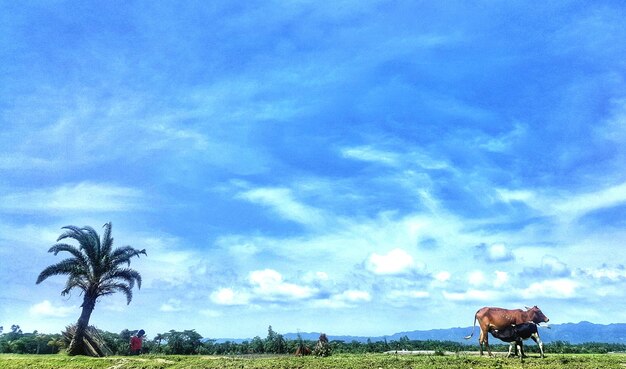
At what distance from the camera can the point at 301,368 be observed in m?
24.8

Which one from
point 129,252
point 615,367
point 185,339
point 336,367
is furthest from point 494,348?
point 129,252

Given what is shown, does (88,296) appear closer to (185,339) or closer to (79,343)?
(79,343)

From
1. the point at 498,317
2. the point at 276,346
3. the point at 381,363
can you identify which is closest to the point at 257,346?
the point at 276,346

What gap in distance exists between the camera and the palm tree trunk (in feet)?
121

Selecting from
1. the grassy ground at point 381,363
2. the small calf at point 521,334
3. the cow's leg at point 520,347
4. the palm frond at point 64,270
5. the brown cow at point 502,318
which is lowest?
the grassy ground at point 381,363

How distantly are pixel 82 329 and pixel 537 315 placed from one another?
30545 mm

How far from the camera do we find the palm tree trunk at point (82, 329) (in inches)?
1453

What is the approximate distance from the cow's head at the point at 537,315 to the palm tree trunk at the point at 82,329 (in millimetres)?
29989

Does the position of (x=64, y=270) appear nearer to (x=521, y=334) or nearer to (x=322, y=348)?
(x=322, y=348)

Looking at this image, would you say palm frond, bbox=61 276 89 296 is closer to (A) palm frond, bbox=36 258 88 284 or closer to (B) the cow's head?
(A) palm frond, bbox=36 258 88 284

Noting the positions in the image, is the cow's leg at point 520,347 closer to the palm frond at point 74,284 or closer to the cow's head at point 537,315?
the cow's head at point 537,315

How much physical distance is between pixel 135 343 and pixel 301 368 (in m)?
16.2

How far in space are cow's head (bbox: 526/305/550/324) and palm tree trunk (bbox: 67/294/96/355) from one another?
98.4 feet

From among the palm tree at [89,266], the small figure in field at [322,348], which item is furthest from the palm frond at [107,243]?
the small figure in field at [322,348]
